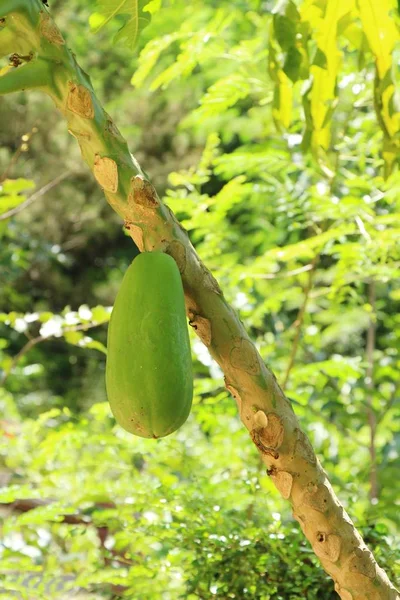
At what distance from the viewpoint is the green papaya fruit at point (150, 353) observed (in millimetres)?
480

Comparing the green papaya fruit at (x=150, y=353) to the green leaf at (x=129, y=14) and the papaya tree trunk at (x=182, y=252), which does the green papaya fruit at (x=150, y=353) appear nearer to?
the papaya tree trunk at (x=182, y=252)

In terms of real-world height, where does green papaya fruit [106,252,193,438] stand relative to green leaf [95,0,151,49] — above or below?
below

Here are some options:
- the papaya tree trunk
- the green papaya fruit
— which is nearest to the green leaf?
the papaya tree trunk

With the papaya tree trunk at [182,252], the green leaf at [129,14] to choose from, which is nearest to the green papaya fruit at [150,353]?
the papaya tree trunk at [182,252]

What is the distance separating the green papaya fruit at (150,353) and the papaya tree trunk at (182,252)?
3 centimetres

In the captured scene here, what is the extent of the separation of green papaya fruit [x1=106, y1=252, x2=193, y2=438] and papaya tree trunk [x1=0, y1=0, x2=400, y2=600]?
0.11 ft

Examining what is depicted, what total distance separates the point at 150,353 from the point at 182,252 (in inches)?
3.4

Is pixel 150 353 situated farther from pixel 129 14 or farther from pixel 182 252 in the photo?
pixel 129 14

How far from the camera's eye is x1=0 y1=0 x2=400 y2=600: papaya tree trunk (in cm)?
51

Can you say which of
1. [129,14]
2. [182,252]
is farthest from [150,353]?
[129,14]

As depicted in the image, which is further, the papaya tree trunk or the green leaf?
the green leaf

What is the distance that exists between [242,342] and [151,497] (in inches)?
21.7

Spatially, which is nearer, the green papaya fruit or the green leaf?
the green papaya fruit

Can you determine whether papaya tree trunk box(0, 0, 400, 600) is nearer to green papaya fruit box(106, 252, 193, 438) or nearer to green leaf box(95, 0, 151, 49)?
green papaya fruit box(106, 252, 193, 438)
